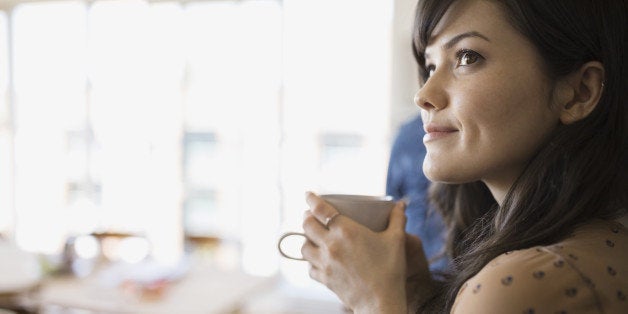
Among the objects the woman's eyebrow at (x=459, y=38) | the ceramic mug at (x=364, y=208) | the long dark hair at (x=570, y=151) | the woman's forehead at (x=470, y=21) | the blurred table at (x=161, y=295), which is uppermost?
the woman's forehead at (x=470, y=21)

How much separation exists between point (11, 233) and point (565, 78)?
17.7 ft

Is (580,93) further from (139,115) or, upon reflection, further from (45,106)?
(45,106)

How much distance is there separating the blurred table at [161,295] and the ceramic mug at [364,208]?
4.22ft

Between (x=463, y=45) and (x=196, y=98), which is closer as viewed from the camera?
(x=463, y=45)

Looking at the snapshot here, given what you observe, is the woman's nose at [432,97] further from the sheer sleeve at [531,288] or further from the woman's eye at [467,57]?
the sheer sleeve at [531,288]

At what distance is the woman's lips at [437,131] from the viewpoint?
81cm

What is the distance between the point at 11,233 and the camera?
200 inches

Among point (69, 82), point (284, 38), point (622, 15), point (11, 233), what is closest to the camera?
point (622, 15)

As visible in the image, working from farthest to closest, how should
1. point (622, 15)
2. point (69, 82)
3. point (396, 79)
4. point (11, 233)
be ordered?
point (11, 233) < point (69, 82) < point (396, 79) < point (622, 15)

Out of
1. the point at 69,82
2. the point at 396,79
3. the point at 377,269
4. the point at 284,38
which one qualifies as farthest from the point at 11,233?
the point at 377,269

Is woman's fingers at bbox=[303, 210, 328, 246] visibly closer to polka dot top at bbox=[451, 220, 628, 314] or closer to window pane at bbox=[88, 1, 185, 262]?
polka dot top at bbox=[451, 220, 628, 314]

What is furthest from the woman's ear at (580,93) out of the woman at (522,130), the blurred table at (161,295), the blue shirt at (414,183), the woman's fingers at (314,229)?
the blurred table at (161,295)

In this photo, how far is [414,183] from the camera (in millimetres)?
1564

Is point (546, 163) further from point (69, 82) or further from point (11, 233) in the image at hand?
point (11, 233)
